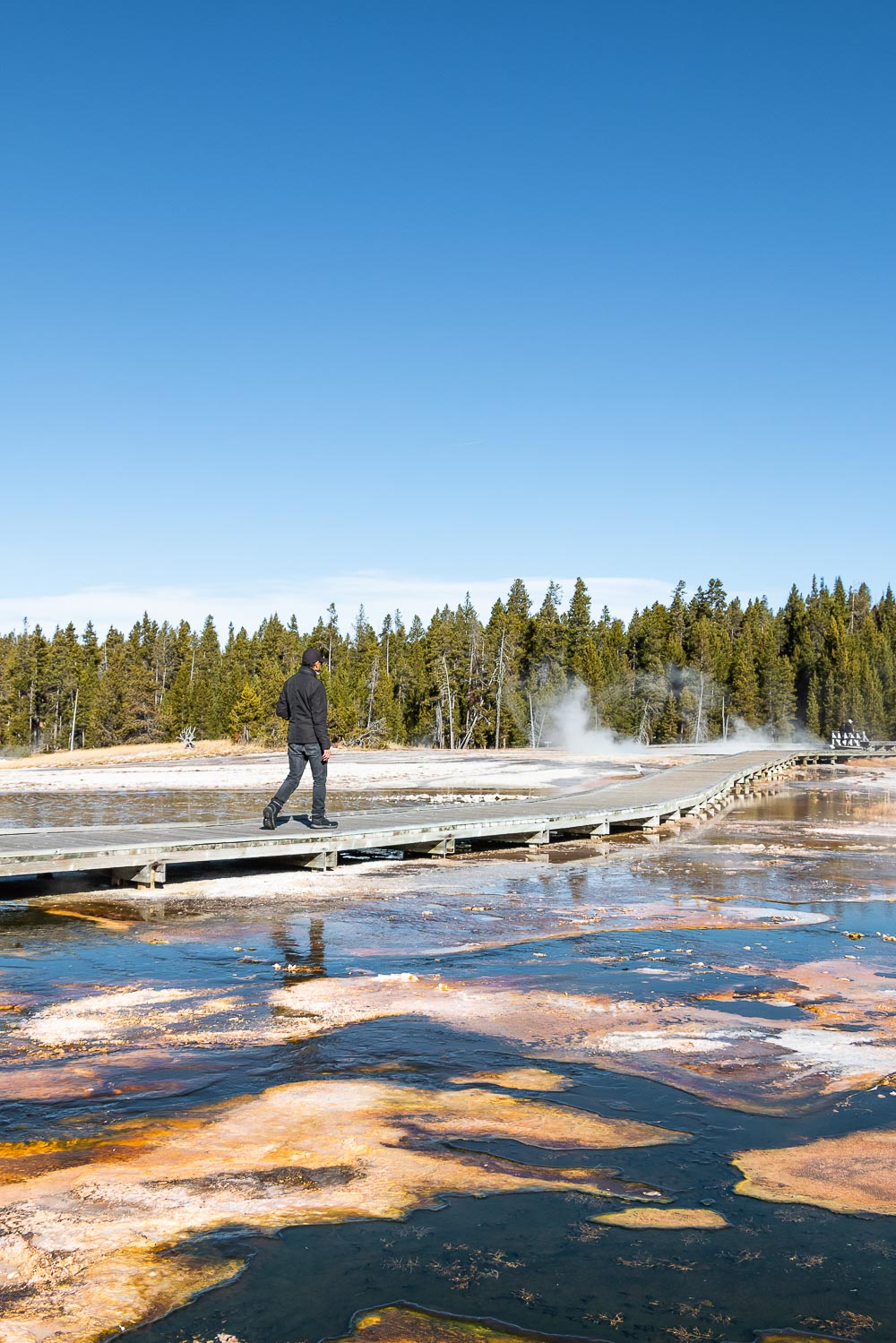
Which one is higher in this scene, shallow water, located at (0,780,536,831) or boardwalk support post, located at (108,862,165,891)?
boardwalk support post, located at (108,862,165,891)

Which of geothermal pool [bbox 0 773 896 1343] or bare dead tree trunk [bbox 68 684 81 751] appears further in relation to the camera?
bare dead tree trunk [bbox 68 684 81 751]

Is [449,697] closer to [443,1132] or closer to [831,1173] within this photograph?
[443,1132]

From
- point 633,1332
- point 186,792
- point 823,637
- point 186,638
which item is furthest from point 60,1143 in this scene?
point 186,638

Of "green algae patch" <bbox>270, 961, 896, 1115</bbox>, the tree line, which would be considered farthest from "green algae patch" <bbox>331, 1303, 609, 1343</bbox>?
the tree line

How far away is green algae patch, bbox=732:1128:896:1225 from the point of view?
12.2 feet

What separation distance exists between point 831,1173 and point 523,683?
8754 cm

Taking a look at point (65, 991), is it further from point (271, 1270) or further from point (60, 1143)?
point (271, 1270)

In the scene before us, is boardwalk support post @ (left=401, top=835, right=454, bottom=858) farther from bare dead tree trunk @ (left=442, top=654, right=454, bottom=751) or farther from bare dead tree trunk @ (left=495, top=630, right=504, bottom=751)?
bare dead tree trunk @ (left=442, top=654, right=454, bottom=751)

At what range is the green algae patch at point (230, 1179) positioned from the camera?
3.01m

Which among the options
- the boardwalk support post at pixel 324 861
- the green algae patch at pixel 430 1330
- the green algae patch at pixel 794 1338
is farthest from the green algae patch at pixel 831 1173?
the boardwalk support post at pixel 324 861

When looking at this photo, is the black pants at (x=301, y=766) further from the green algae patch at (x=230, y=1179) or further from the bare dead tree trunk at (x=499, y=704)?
the bare dead tree trunk at (x=499, y=704)

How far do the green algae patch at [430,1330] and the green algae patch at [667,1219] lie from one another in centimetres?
69

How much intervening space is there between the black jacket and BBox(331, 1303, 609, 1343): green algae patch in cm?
867

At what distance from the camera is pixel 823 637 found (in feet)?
316
